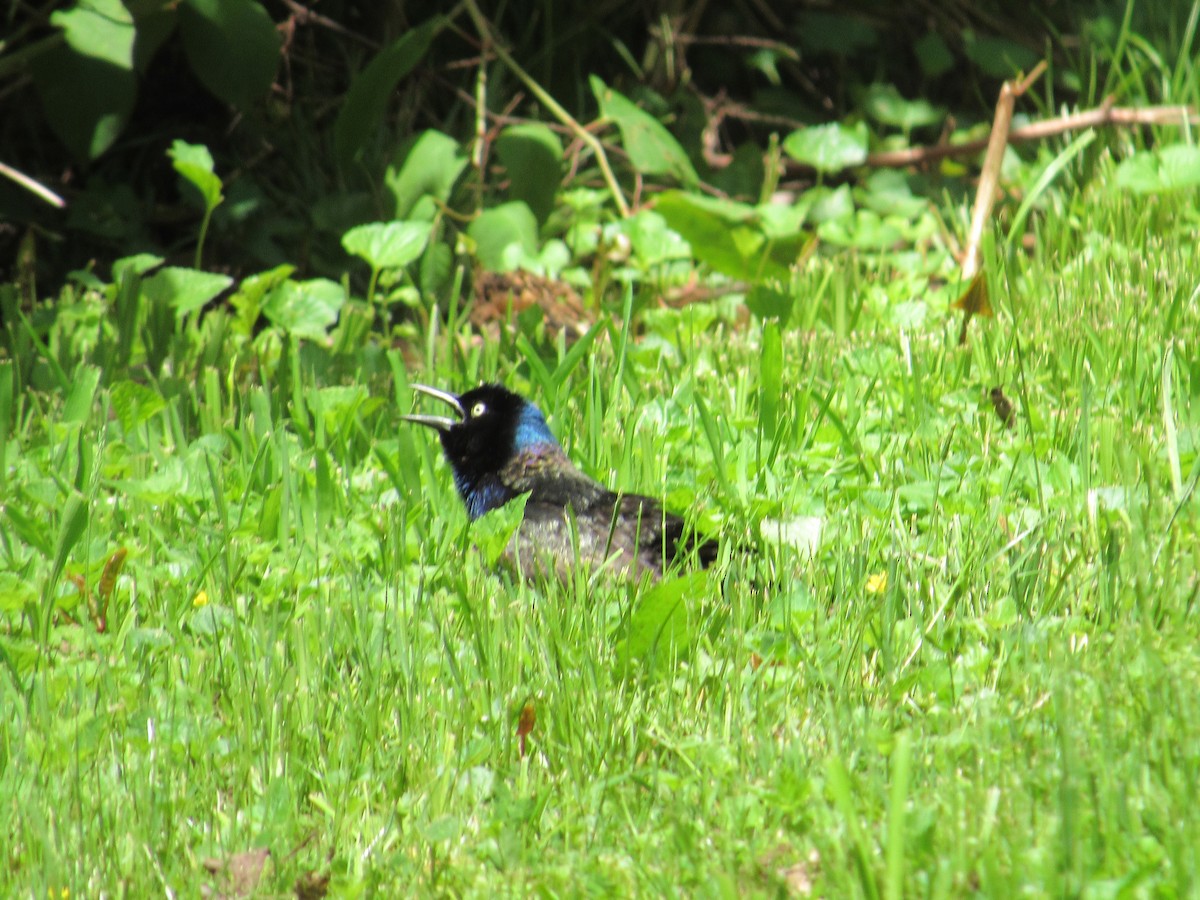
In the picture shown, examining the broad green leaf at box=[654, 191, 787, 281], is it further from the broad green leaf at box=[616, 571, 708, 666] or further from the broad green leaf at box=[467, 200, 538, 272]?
the broad green leaf at box=[616, 571, 708, 666]

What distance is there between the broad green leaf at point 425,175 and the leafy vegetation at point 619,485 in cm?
2

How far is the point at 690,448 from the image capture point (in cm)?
436

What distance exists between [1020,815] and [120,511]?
8.64 ft

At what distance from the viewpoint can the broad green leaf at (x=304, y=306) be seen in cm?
544

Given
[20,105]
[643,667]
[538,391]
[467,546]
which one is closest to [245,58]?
[20,105]

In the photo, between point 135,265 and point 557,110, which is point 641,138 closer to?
point 557,110

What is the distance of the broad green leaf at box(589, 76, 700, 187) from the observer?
611cm

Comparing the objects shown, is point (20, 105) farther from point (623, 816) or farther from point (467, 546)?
point (623, 816)

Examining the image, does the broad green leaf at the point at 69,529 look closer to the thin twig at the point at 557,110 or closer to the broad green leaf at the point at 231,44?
the broad green leaf at the point at 231,44

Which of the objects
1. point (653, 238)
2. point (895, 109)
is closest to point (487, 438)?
point (653, 238)

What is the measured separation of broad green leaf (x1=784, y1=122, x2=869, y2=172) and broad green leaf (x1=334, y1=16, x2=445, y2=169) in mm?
1712

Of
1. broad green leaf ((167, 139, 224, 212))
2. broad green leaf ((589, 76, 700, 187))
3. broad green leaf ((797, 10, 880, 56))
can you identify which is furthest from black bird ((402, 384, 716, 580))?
broad green leaf ((797, 10, 880, 56))

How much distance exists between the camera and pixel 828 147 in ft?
21.0

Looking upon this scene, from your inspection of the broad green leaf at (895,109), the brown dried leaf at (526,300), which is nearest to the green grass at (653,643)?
the brown dried leaf at (526,300)
